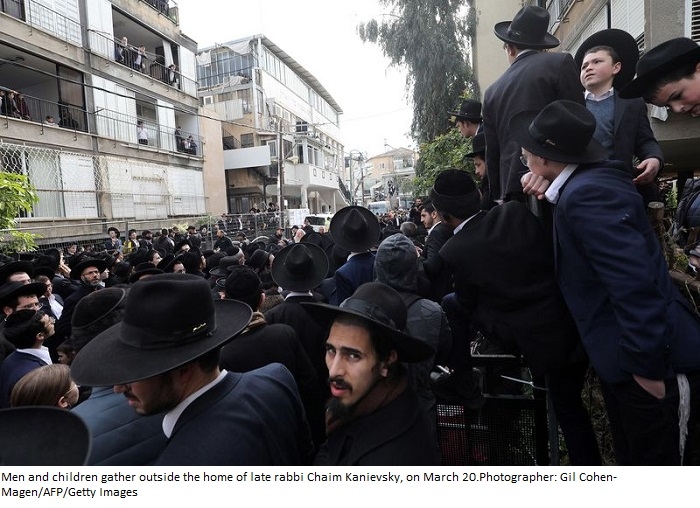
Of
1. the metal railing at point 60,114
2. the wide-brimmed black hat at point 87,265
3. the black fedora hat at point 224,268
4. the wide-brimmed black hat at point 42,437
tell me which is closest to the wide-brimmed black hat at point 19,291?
the wide-brimmed black hat at point 87,265

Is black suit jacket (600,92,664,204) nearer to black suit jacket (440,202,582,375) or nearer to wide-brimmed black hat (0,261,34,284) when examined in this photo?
black suit jacket (440,202,582,375)

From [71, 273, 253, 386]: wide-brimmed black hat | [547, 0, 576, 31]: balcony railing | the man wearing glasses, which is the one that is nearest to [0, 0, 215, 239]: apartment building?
the man wearing glasses

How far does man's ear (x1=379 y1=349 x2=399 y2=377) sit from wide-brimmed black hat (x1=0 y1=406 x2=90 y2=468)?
2.88 ft

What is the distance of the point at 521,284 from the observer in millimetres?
1900

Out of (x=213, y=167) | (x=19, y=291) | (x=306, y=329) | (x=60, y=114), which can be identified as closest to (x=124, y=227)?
(x=60, y=114)

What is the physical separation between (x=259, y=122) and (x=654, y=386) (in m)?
30.4

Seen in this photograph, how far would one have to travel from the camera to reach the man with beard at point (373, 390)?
52.1 inches

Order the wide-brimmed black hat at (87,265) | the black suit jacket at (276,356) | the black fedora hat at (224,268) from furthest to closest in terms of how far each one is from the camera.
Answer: the black fedora hat at (224,268) → the wide-brimmed black hat at (87,265) → the black suit jacket at (276,356)

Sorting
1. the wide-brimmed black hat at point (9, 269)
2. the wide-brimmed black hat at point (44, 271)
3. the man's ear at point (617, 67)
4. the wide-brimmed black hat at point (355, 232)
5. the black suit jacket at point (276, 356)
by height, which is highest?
the man's ear at point (617, 67)

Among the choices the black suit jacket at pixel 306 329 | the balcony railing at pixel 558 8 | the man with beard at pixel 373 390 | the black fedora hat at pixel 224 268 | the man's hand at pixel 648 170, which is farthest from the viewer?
the balcony railing at pixel 558 8

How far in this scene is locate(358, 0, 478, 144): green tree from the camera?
12.7 metres

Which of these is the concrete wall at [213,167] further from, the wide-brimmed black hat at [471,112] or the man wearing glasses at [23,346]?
the man wearing glasses at [23,346]

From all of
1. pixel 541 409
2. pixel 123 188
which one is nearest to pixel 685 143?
pixel 541 409

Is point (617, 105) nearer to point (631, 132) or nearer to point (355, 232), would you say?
point (631, 132)
